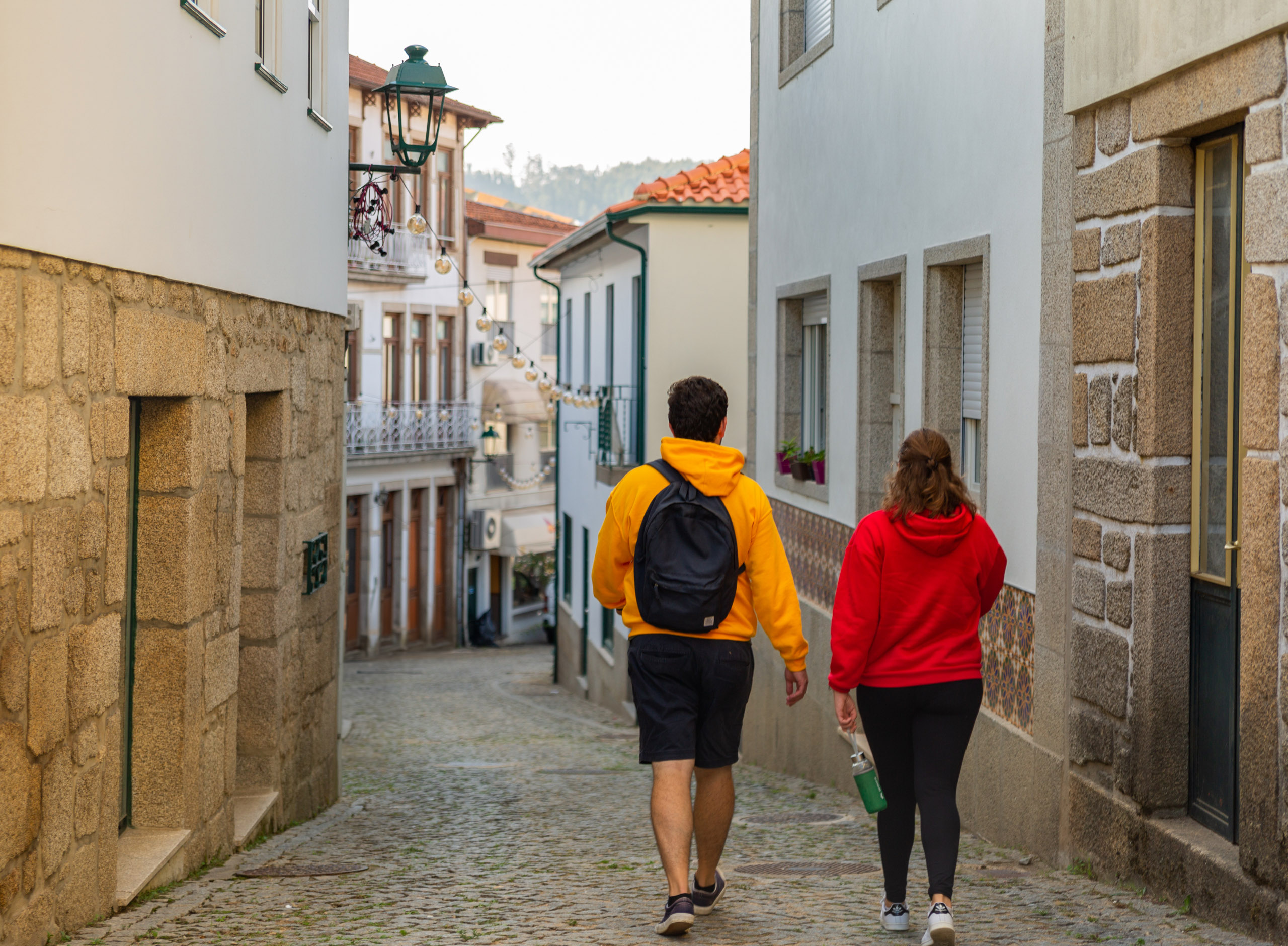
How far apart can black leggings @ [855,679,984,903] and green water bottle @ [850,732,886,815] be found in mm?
43

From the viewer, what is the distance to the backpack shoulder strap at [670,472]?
484cm

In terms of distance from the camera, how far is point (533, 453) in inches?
1604

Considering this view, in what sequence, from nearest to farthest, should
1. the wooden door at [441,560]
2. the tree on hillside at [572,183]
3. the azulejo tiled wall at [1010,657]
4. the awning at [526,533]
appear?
the azulejo tiled wall at [1010,657]
the wooden door at [441,560]
the awning at [526,533]
the tree on hillside at [572,183]

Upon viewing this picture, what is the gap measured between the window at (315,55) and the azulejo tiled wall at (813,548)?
3.83m

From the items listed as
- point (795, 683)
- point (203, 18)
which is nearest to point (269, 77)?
point (203, 18)

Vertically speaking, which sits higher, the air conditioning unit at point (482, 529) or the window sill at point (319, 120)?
the window sill at point (319, 120)

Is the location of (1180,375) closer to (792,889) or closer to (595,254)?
(792,889)

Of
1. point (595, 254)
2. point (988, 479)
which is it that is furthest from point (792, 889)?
point (595, 254)

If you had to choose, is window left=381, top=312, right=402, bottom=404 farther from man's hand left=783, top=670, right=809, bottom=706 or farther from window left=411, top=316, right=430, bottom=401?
man's hand left=783, top=670, right=809, bottom=706

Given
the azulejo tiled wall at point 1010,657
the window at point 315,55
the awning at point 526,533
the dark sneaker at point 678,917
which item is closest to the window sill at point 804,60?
the window at point 315,55

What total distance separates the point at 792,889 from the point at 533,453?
35.4 m

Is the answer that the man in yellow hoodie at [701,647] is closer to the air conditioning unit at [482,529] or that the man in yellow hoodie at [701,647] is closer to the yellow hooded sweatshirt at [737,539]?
the yellow hooded sweatshirt at [737,539]

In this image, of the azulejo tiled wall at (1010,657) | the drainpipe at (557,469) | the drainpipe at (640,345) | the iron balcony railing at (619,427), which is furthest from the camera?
the drainpipe at (557,469)

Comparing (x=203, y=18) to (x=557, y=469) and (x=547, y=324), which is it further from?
(x=547, y=324)
